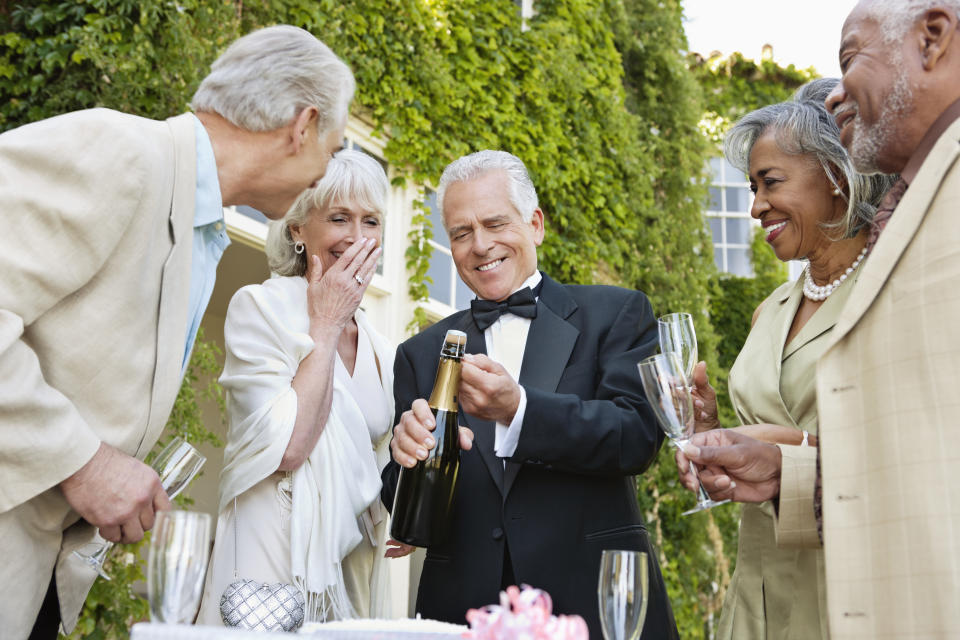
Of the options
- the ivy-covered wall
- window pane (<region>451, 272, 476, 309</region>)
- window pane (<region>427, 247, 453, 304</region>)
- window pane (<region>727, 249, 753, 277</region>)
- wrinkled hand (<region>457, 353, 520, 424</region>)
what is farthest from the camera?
window pane (<region>727, 249, 753, 277</region>)

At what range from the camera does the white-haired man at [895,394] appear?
1595 mm

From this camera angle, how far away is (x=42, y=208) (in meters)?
1.83

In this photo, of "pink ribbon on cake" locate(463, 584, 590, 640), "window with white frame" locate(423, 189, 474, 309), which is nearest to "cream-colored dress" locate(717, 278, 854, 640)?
"pink ribbon on cake" locate(463, 584, 590, 640)

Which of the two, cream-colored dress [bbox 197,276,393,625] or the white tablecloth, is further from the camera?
cream-colored dress [bbox 197,276,393,625]

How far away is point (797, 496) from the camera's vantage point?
201 cm

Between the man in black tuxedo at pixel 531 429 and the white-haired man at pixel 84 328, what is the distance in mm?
625

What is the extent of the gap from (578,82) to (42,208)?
262 inches

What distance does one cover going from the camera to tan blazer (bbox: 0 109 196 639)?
1794mm

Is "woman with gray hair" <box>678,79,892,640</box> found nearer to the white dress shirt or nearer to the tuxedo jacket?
the tuxedo jacket

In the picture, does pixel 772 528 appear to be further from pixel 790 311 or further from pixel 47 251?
pixel 47 251

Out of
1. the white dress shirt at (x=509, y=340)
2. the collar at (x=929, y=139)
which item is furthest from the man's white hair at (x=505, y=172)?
the collar at (x=929, y=139)

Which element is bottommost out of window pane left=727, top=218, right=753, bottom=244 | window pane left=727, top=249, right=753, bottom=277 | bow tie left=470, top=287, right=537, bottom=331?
bow tie left=470, top=287, right=537, bottom=331

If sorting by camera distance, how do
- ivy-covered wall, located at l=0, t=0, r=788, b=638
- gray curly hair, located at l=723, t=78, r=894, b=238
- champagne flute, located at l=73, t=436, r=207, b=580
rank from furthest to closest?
ivy-covered wall, located at l=0, t=0, r=788, b=638 → gray curly hair, located at l=723, t=78, r=894, b=238 → champagne flute, located at l=73, t=436, r=207, b=580

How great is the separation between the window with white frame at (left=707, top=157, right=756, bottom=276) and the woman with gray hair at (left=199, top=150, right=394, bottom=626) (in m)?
10.7
